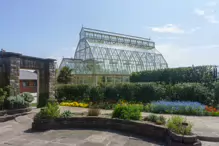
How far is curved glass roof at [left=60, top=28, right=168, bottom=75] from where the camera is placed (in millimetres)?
21528

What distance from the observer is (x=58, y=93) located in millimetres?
12180

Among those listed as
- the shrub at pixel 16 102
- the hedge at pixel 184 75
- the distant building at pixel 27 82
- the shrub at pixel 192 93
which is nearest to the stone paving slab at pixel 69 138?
the shrub at pixel 16 102

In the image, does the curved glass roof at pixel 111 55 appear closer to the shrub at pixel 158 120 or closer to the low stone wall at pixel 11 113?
the low stone wall at pixel 11 113

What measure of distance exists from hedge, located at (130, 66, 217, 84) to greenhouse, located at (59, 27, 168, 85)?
273 inches

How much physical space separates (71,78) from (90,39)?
7400 mm

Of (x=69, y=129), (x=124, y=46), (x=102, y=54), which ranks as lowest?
(x=69, y=129)

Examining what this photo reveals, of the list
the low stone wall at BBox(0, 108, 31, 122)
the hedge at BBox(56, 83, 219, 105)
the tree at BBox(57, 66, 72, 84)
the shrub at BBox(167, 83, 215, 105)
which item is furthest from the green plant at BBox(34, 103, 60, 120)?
the tree at BBox(57, 66, 72, 84)

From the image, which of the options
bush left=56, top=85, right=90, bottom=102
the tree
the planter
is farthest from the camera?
the tree

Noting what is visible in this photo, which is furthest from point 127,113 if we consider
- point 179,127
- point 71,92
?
point 71,92

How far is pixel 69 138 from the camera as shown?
448 centimetres

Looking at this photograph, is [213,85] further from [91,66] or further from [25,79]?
[25,79]

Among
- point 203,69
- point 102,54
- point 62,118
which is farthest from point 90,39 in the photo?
point 62,118

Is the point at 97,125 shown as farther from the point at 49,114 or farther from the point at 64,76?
the point at 64,76

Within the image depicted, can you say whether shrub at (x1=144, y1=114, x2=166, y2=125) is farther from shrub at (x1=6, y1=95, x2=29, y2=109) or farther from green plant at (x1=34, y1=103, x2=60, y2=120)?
shrub at (x1=6, y1=95, x2=29, y2=109)
